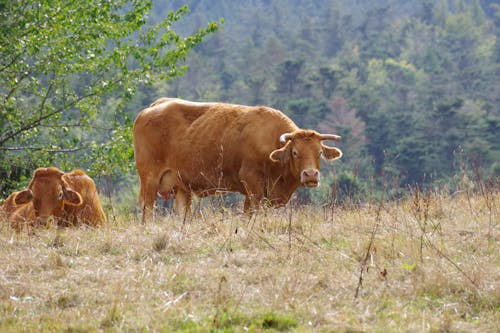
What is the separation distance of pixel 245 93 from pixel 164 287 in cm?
7764

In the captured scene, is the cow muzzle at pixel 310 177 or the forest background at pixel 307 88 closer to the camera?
the cow muzzle at pixel 310 177

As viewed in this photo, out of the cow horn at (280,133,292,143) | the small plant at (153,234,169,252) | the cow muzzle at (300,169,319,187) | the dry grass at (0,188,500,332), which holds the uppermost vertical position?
the cow horn at (280,133,292,143)

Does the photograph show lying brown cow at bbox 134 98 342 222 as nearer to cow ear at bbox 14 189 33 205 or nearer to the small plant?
cow ear at bbox 14 189 33 205

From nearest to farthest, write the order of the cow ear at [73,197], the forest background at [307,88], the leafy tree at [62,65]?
the cow ear at [73,197] < the leafy tree at [62,65] < the forest background at [307,88]

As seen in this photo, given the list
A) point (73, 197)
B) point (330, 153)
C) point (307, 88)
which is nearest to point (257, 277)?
point (73, 197)

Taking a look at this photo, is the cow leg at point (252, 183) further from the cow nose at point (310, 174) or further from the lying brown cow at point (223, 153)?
the cow nose at point (310, 174)

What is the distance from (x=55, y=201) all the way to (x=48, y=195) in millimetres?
114

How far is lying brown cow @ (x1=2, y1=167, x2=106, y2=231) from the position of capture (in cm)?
966

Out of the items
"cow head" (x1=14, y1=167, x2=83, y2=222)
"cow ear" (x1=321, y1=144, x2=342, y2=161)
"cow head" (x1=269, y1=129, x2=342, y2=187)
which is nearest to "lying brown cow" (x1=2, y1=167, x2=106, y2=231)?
"cow head" (x1=14, y1=167, x2=83, y2=222)

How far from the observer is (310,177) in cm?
965

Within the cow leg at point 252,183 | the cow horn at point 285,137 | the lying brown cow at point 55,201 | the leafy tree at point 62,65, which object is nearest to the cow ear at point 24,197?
the lying brown cow at point 55,201

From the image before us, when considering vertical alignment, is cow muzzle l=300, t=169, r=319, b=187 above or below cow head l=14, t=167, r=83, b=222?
above

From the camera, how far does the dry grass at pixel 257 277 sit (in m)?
5.04

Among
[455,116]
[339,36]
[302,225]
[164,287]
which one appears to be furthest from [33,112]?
[339,36]
